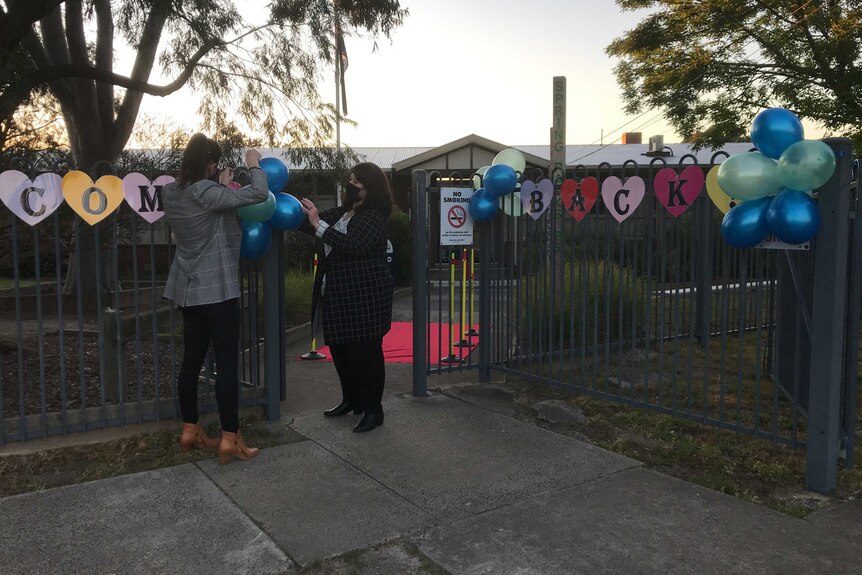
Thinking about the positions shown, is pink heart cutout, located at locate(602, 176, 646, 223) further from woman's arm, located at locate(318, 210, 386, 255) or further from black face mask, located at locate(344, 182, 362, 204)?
black face mask, located at locate(344, 182, 362, 204)

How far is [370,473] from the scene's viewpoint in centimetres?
398

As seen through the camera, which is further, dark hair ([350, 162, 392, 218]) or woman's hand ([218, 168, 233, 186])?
dark hair ([350, 162, 392, 218])

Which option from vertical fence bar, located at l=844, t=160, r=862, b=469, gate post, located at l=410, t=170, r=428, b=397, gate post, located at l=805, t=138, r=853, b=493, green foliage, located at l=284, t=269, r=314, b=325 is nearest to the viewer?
gate post, located at l=805, t=138, r=853, b=493

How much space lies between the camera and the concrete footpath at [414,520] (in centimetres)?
293

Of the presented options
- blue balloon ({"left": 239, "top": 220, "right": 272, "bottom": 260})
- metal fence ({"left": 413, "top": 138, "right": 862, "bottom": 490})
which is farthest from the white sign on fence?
blue balloon ({"left": 239, "top": 220, "right": 272, "bottom": 260})

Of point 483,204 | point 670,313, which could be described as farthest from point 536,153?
point 483,204

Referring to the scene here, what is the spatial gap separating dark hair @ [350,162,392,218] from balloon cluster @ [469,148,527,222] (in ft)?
4.36

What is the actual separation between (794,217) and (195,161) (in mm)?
3358

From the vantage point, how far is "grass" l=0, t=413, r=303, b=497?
3826 millimetres

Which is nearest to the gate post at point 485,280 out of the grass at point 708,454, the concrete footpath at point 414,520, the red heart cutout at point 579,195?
the grass at point 708,454

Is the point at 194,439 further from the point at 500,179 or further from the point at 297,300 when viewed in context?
the point at 297,300

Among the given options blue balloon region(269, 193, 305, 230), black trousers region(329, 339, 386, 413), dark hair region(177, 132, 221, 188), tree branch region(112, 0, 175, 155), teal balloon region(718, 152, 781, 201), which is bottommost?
black trousers region(329, 339, 386, 413)

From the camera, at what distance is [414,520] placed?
3355mm

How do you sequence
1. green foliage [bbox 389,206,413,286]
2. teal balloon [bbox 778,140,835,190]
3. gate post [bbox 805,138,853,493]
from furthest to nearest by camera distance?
green foliage [bbox 389,206,413,286]
gate post [bbox 805,138,853,493]
teal balloon [bbox 778,140,835,190]
